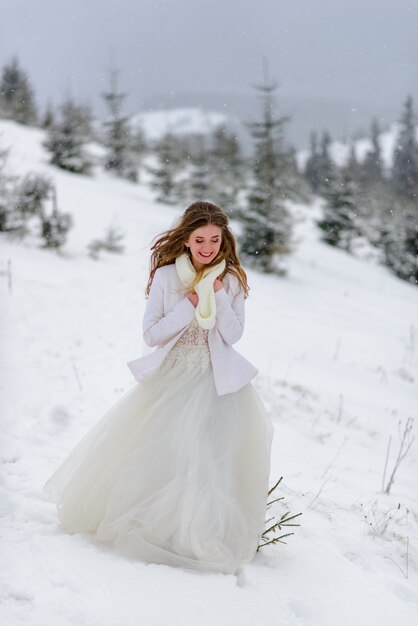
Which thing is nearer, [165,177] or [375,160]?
[165,177]

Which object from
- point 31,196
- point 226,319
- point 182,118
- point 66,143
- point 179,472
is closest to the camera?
point 179,472

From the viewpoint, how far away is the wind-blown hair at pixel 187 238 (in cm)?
316

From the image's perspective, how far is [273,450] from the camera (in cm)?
549

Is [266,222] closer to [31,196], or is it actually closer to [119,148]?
[31,196]

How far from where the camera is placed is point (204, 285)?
3.07 metres

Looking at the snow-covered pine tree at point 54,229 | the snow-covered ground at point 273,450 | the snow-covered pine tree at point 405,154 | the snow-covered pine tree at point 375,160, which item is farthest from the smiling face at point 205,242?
the snow-covered pine tree at point 375,160

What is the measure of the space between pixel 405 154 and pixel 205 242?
61.8m

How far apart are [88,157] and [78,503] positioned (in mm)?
27440

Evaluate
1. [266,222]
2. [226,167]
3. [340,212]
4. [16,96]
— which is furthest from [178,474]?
[16,96]

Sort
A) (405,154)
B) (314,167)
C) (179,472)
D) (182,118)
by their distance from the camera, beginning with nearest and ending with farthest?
(179,472), (405,154), (314,167), (182,118)

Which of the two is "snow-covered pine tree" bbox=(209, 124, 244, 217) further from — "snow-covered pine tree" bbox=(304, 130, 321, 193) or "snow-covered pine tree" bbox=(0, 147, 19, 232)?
"snow-covered pine tree" bbox=(304, 130, 321, 193)

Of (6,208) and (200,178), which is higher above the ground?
(6,208)

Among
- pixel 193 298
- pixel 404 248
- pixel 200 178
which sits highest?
pixel 193 298

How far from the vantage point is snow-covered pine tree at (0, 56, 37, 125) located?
→ 37.5 meters
